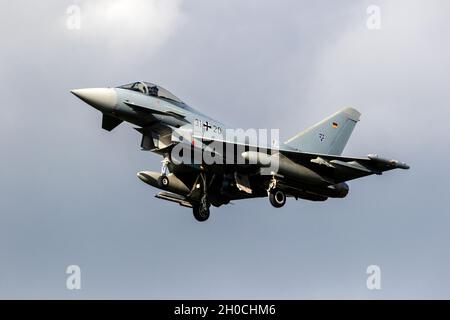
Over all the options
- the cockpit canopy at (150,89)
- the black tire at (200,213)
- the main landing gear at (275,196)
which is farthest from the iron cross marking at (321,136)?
the cockpit canopy at (150,89)

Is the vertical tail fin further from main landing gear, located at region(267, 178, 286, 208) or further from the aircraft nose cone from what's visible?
the aircraft nose cone

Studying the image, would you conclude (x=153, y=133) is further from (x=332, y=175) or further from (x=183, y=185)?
(x=332, y=175)

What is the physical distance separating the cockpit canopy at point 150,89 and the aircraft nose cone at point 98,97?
0.99 m

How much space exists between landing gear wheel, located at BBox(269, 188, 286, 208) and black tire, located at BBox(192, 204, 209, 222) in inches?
121

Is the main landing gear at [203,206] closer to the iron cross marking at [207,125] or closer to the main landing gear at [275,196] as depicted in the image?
the iron cross marking at [207,125]

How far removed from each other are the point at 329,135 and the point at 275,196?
13.7 ft

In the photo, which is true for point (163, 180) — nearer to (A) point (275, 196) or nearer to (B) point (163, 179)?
(B) point (163, 179)

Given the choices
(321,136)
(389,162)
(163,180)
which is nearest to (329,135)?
(321,136)

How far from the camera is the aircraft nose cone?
111 ft

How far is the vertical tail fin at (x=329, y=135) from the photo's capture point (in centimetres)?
3753

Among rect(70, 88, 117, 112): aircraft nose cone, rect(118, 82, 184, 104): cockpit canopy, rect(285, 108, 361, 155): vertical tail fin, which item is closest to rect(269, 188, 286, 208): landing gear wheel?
rect(285, 108, 361, 155): vertical tail fin

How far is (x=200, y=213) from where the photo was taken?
37.4 meters

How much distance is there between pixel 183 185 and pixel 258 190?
8.93 ft

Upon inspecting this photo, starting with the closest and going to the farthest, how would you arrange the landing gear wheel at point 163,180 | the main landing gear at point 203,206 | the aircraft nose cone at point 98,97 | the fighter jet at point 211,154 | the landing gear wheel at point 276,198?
the aircraft nose cone at point 98,97
the fighter jet at point 211,154
the landing gear wheel at point 276,198
the landing gear wheel at point 163,180
the main landing gear at point 203,206
